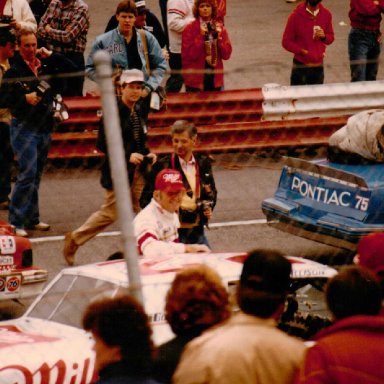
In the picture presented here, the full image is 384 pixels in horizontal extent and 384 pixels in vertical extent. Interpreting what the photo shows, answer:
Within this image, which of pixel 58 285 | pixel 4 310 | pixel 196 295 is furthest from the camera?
pixel 4 310

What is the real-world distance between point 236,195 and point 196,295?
759 centimetres

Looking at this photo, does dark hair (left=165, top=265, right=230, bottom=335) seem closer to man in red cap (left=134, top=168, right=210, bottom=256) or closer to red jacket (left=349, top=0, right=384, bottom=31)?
man in red cap (left=134, top=168, right=210, bottom=256)

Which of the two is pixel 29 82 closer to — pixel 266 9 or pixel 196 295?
pixel 196 295

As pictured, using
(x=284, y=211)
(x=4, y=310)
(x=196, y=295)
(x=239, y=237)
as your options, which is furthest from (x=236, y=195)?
(x=196, y=295)

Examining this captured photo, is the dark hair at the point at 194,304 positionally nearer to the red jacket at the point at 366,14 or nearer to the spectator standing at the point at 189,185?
the spectator standing at the point at 189,185

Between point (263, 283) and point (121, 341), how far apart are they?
2.11ft

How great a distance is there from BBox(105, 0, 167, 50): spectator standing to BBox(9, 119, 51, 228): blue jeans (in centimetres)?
319

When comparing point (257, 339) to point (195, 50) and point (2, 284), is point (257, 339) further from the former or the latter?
point (195, 50)

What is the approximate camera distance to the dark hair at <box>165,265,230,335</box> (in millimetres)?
5566

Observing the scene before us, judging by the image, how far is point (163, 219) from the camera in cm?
874

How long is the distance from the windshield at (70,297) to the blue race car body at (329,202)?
297 centimetres

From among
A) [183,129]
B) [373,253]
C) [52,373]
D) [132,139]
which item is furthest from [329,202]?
[373,253]

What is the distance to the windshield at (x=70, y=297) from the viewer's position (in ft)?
25.0

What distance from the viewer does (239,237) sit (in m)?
12.0
